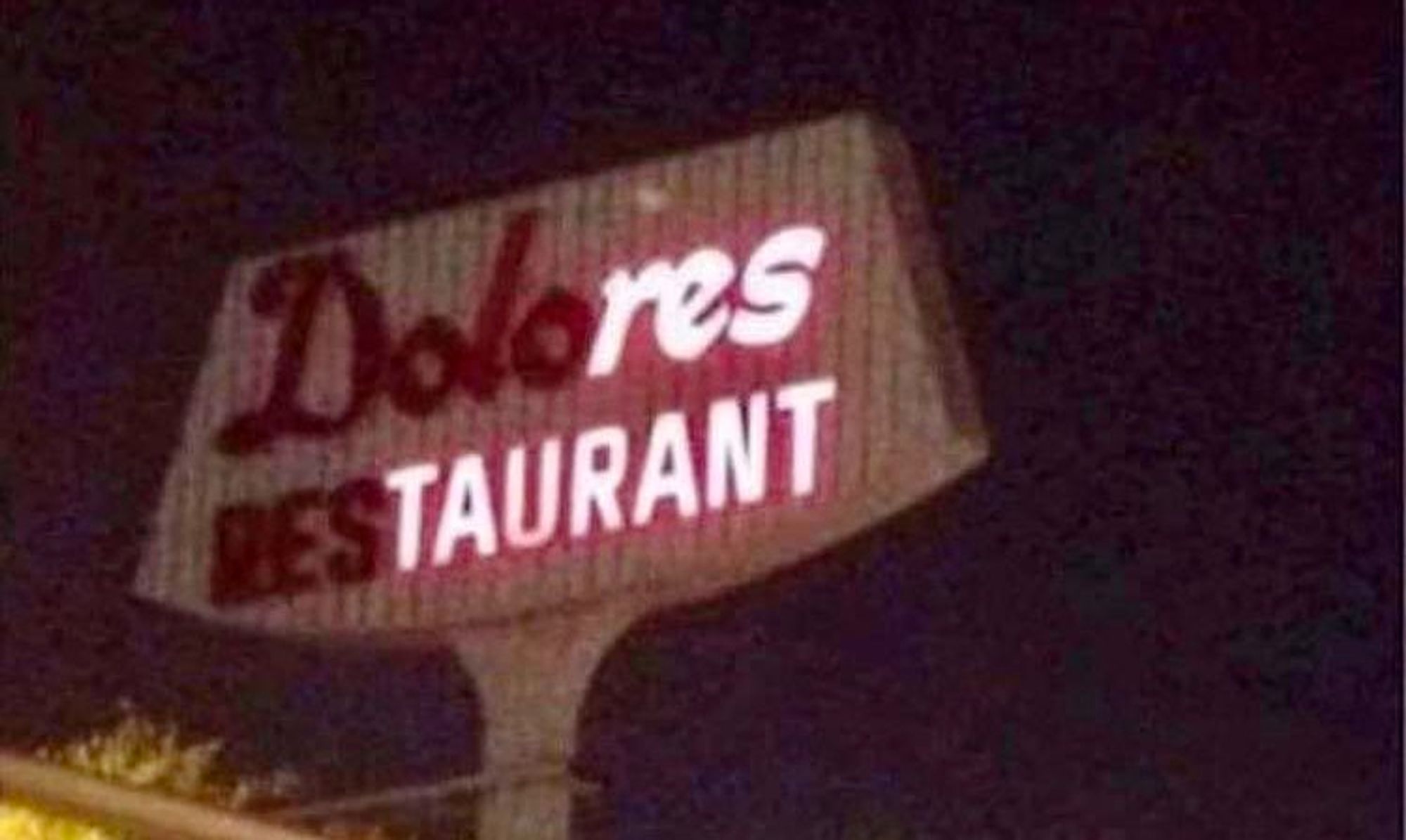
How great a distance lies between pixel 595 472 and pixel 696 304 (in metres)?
0.97

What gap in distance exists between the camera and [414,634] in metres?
22.1

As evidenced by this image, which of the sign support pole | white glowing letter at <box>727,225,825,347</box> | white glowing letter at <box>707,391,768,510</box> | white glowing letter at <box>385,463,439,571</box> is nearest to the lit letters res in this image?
white glowing letter at <box>727,225,825,347</box>

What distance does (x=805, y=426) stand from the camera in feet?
68.7

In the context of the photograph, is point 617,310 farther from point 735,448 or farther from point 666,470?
point 735,448

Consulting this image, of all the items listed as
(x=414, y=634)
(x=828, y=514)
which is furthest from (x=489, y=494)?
(x=828, y=514)

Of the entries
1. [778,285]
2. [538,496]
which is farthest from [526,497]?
[778,285]

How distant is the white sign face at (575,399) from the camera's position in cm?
2083

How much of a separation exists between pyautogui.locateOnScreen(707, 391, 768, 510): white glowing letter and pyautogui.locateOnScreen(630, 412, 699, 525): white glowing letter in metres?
0.13

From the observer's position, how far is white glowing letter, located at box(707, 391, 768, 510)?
21.1 metres

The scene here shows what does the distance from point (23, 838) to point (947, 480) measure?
5061 millimetres

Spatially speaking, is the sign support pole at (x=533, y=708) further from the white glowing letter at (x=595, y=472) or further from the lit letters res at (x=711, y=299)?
the lit letters res at (x=711, y=299)

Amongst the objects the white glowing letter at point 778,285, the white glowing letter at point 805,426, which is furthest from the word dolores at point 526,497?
the white glowing letter at point 778,285

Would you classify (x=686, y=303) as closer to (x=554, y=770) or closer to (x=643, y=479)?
(x=643, y=479)

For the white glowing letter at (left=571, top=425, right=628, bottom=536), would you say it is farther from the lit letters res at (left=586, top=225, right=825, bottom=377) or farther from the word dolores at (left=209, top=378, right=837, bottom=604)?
the lit letters res at (left=586, top=225, right=825, bottom=377)
